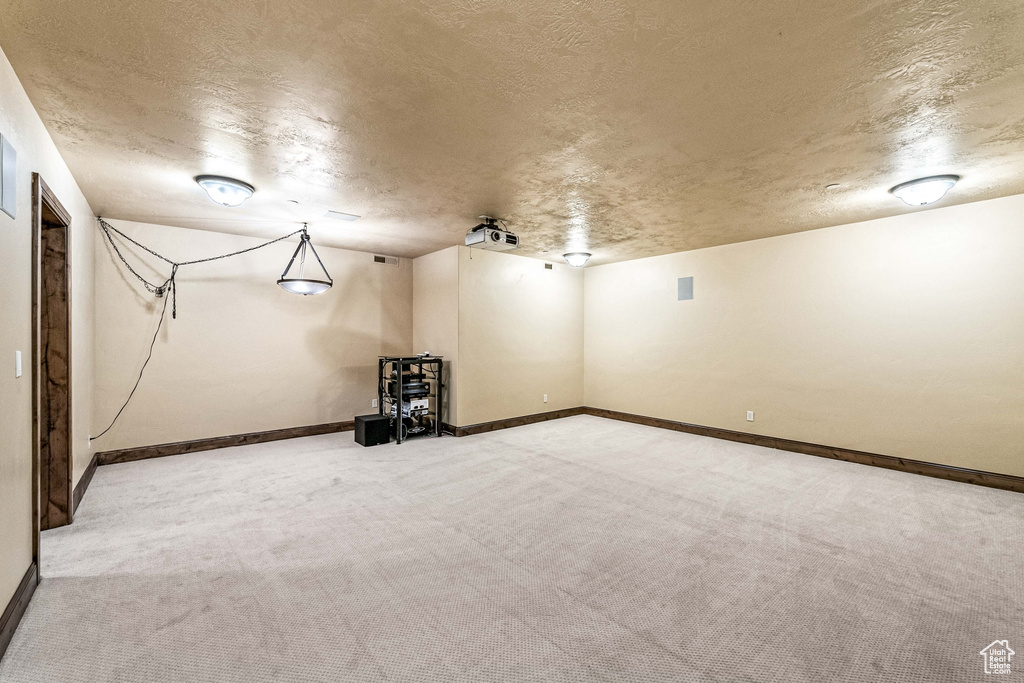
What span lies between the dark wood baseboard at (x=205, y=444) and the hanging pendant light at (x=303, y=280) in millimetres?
1848

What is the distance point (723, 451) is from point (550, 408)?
8.92ft

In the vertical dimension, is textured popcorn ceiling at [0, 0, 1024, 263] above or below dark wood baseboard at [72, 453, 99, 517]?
above

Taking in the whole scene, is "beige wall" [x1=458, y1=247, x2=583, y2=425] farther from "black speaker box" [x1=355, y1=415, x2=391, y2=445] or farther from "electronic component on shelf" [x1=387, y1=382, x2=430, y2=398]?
"black speaker box" [x1=355, y1=415, x2=391, y2=445]

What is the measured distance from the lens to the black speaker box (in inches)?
209

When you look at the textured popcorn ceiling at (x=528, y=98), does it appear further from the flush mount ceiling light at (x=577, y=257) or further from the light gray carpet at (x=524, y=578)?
the light gray carpet at (x=524, y=578)

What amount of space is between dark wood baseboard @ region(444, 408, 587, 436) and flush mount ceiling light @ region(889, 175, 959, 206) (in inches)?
195

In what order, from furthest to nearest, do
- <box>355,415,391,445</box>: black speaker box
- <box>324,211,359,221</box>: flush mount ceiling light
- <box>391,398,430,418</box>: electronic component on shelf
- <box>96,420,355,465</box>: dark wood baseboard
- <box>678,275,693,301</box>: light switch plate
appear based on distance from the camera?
<box>678,275,693,301</box>: light switch plate → <box>391,398,430,418</box>: electronic component on shelf → <box>355,415,391,445</box>: black speaker box → <box>96,420,355,465</box>: dark wood baseboard → <box>324,211,359,221</box>: flush mount ceiling light

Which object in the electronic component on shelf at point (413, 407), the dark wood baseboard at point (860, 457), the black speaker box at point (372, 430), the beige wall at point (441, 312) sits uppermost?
the beige wall at point (441, 312)

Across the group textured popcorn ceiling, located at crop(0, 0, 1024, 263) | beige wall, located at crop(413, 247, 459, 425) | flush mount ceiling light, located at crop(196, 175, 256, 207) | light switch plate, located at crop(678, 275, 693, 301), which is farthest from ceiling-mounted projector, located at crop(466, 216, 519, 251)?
light switch plate, located at crop(678, 275, 693, 301)

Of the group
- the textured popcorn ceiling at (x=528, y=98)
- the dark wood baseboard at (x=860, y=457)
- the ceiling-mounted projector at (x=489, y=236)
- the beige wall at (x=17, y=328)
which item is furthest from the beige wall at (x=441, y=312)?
the beige wall at (x=17, y=328)

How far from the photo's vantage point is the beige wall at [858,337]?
3980 mm

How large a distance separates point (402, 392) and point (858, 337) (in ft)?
17.6

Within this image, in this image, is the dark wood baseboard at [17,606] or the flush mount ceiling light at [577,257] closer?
the dark wood baseboard at [17,606]

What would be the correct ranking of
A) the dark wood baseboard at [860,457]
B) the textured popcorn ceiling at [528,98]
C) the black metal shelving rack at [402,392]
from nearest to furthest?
the textured popcorn ceiling at [528,98]
the dark wood baseboard at [860,457]
the black metal shelving rack at [402,392]
